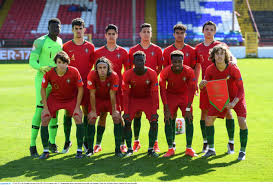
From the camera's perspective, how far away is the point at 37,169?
539 centimetres

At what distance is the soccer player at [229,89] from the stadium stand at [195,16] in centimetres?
2849

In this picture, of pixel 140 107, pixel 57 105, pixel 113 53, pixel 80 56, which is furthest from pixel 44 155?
pixel 113 53

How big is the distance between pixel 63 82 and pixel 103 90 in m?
0.67

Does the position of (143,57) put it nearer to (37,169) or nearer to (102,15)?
(37,169)

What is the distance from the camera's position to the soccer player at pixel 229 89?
19.1ft

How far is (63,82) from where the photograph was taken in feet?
19.9

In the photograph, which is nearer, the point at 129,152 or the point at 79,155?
the point at 79,155

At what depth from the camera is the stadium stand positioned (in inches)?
1405

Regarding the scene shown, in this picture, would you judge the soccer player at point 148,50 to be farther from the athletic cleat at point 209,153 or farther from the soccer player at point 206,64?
the athletic cleat at point 209,153

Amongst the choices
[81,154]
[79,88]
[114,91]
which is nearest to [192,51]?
[114,91]

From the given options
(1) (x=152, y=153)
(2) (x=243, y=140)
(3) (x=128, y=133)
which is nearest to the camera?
(2) (x=243, y=140)

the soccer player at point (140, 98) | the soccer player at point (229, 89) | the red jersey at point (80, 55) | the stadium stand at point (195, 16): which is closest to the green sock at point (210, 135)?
the soccer player at point (229, 89)

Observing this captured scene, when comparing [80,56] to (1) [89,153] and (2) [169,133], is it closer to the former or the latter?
(1) [89,153]

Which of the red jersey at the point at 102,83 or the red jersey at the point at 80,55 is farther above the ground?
the red jersey at the point at 80,55
